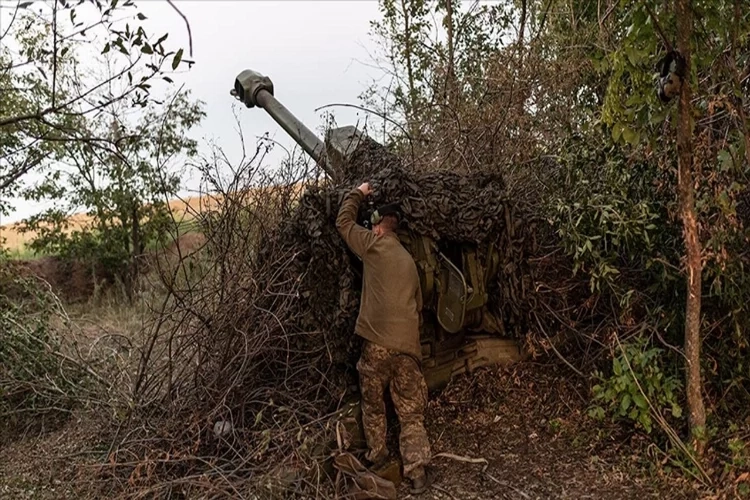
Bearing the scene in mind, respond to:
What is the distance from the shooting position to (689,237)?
4.10m

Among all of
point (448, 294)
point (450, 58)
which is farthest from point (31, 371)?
point (450, 58)

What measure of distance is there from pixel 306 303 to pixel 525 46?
469cm

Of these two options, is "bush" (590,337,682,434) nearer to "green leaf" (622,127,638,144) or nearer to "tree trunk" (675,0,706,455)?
"tree trunk" (675,0,706,455)

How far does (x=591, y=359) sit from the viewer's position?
527 cm

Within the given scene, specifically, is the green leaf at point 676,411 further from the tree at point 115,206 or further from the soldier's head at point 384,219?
the tree at point 115,206

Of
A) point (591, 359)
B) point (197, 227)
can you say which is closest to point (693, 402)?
point (591, 359)

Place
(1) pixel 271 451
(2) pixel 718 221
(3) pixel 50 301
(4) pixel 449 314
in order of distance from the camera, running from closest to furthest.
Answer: (2) pixel 718 221, (1) pixel 271 451, (4) pixel 449 314, (3) pixel 50 301

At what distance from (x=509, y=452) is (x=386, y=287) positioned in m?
1.62

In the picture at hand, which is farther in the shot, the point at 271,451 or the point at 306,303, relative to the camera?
the point at 306,303

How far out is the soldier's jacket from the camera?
4.56m

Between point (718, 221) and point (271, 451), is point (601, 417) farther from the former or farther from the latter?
point (271, 451)

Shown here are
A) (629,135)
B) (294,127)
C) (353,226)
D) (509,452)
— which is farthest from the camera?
(294,127)

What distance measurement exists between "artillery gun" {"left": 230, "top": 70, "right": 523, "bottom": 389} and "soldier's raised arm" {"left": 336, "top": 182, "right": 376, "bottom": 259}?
25cm

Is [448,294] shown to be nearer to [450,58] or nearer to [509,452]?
[509,452]
